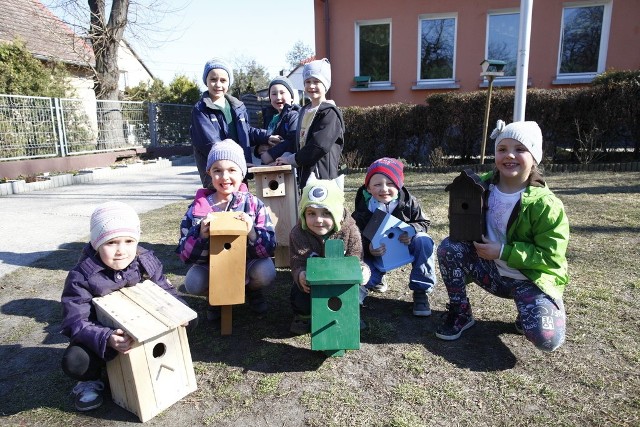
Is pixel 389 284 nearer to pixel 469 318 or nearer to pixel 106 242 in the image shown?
pixel 469 318

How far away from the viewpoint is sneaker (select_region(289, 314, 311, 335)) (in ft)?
9.00

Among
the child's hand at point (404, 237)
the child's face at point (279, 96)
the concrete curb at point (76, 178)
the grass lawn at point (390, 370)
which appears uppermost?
the child's face at point (279, 96)

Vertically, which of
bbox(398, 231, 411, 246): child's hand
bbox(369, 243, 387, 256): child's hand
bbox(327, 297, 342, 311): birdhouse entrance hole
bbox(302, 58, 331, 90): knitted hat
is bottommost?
bbox(327, 297, 342, 311): birdhouse entrance hole

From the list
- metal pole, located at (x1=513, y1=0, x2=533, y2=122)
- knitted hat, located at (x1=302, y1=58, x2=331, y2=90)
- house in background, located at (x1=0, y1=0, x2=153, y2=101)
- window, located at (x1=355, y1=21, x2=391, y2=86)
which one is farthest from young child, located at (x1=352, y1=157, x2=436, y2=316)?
house in background, located at (x1=0, y1=0, x2=153, y2=101)

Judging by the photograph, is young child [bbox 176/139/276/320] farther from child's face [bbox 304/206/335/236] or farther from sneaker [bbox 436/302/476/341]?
sneaker [bbox 436/302/476/341]

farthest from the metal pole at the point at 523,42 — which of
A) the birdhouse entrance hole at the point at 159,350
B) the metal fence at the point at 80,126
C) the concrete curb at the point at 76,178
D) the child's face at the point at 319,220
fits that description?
the metal fence at the point at 80,126

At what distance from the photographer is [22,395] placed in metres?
2.21

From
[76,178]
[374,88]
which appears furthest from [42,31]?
[374,88]

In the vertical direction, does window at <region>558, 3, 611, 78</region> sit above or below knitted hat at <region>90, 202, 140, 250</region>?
above

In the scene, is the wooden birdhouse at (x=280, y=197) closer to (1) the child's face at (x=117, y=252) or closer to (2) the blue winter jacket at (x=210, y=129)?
(2) the blue winter jacket at (x=210, y=129)

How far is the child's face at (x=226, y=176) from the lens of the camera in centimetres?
282

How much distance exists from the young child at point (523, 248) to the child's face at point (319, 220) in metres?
0.77

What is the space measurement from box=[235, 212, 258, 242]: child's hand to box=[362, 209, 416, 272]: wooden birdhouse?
0.75 meters

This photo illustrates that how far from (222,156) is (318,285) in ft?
3.54
